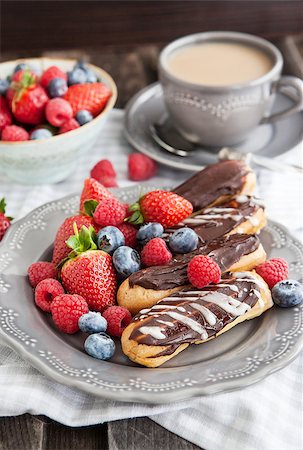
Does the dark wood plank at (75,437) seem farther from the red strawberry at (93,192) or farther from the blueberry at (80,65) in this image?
the blueberry at (80,65)

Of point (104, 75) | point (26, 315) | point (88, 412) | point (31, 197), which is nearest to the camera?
point (88, 412)

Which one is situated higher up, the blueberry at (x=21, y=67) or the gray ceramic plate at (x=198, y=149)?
the blueberry at (x=21, y=67)

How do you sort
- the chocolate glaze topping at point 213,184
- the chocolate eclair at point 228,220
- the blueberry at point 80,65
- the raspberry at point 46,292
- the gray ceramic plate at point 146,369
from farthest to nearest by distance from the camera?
the blueberry at point 80,65 < the chocolate glaze topping at point 213,184 < the chocolate eclair at point 228,220 < the raspberry at point 46,292 < the gray ceramic plate at point 146,369

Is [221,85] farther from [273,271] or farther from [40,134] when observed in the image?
[273,271]

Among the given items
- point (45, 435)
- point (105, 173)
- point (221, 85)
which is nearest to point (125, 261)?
point (45, 435)

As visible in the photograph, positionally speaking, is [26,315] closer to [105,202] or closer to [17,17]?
[105,202]

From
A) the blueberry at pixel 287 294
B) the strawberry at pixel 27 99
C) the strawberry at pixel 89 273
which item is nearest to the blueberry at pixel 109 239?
the strawberry at pixel 89 273

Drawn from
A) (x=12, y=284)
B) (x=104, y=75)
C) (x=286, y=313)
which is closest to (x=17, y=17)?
(x=104, y=75)
